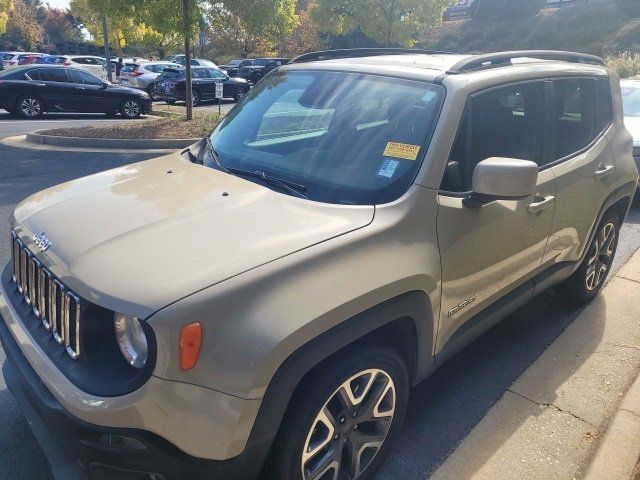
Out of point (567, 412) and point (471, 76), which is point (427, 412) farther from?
point (471, 76)

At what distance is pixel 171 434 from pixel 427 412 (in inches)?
68.1

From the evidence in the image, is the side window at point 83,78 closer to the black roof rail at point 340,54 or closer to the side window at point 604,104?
the black roof rail at point 340,54

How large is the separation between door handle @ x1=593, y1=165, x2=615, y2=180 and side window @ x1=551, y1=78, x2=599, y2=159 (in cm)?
19

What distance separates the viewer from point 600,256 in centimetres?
436

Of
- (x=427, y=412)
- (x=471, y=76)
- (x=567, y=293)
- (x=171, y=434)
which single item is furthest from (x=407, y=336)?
(x=567, y=293)

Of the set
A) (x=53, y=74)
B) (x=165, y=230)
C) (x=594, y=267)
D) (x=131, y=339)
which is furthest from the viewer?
(x=53, y=74)

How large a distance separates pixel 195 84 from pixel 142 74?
3.35 metres

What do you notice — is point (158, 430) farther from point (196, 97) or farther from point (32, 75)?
point (196, 97)

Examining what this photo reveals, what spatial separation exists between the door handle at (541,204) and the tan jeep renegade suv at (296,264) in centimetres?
2

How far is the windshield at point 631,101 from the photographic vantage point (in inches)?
337

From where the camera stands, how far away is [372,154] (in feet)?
8.70

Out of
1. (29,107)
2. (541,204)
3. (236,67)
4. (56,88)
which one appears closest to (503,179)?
(541,204)

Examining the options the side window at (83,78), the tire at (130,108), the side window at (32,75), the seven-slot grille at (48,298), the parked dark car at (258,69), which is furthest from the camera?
the parked dark car at (258,69)

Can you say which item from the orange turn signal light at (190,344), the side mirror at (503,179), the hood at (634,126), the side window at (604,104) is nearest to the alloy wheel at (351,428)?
the orange turn signal light at (190,344)
